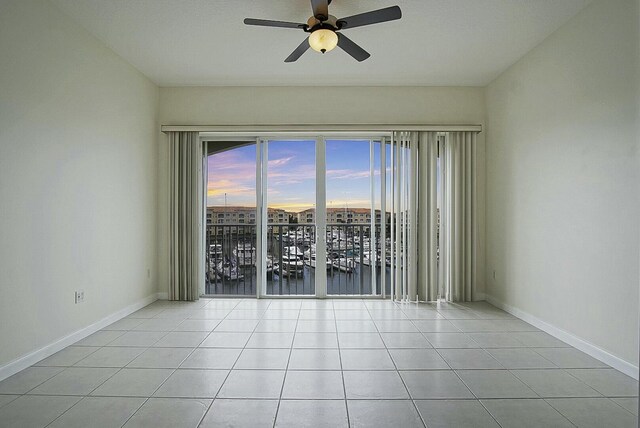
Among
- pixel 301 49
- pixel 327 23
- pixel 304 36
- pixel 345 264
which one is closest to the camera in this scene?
pixel 327 23

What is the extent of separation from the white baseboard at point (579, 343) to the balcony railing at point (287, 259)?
1.82 m

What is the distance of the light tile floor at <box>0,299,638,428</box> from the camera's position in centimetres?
201

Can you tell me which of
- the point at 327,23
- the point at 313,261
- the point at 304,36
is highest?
the point at 304,36

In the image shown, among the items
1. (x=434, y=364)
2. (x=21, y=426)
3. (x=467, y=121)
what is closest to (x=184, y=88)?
(x=467, y=121)

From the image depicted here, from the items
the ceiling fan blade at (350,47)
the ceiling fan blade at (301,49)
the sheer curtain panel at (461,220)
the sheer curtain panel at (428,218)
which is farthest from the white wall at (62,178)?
the sheer curtain panel at (461,220)

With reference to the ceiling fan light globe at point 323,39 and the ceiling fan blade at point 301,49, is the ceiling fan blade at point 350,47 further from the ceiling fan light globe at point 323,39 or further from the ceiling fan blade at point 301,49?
the ceiling fan blade at point 301,49

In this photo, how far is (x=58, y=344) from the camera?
9.82ft

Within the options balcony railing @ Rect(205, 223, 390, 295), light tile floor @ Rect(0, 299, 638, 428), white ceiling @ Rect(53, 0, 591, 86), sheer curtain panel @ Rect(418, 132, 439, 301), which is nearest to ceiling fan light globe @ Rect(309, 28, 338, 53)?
white ceiling @ Rect(53, 0, 591, 86)

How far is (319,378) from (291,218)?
2.84 m

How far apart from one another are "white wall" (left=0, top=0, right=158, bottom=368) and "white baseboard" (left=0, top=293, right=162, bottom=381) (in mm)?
40

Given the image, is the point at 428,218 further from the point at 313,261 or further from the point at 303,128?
the point at 303,128

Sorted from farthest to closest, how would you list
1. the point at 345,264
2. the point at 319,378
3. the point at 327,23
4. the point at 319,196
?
the point at 345,264 < the point at 319,196 < the point at 327,23 < the point at 319,378

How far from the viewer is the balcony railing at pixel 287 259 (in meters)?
5.13

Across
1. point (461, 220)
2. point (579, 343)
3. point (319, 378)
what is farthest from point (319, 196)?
point (579, 343)
